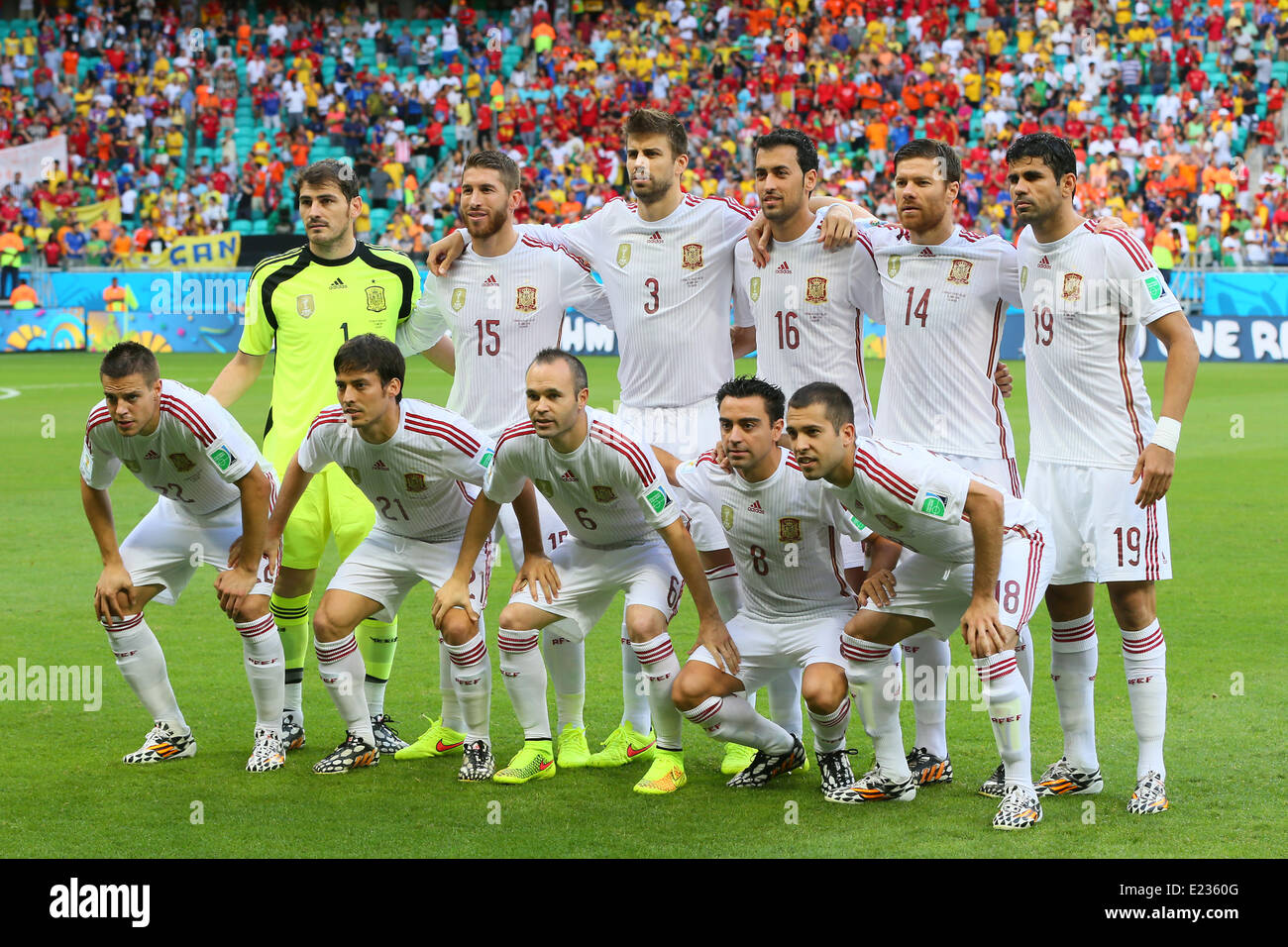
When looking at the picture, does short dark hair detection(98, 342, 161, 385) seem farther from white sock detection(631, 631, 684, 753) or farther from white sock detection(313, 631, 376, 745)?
white sock detection(631, 631, 684, 753)

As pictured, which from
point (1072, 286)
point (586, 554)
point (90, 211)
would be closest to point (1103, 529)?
point (1072, 286)

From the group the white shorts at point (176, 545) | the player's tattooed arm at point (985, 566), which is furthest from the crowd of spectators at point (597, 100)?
the white shorts at point (176, 545)

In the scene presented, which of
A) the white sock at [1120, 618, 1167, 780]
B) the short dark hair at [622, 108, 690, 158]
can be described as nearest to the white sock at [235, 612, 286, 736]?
the short dark hair at [622, 108, 690, 158]

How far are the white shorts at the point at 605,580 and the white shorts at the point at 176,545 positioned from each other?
127 centimetres

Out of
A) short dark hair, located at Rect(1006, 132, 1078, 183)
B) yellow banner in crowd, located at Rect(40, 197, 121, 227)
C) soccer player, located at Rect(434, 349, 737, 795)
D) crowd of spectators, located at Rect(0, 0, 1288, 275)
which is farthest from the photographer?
→ yellow banner in crowd, located at Rect(40, 197, 121, 227)

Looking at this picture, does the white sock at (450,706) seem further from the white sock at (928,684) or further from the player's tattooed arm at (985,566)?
the player's tattooed arm at (985,566)

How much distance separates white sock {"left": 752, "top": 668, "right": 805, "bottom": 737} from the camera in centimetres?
630

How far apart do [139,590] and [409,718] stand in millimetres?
1427

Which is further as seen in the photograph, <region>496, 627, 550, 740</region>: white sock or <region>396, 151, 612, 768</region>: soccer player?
<region>396, 151, 612, 768</region>: soccer player

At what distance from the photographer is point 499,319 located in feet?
22.2

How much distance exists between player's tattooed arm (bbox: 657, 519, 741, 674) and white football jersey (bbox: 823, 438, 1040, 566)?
0.61 meters

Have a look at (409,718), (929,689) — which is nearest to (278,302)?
(409,718)

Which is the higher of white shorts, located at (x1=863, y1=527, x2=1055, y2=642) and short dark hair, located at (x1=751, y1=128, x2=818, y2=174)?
short dark hair, located at (x1=751, y1=128, x2=818, y2=174)

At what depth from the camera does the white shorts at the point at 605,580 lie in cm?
617
